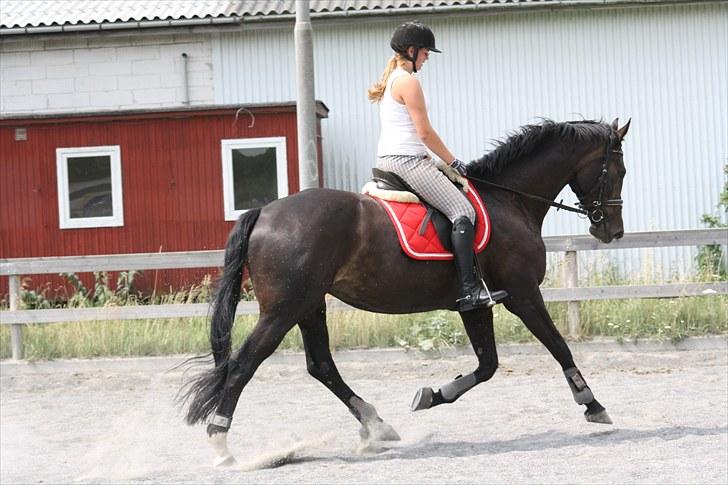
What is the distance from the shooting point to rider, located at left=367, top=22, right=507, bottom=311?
258 inches

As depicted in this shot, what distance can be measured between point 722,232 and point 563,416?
3928mm

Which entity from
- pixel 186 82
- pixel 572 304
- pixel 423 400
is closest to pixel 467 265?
pixel 423 400

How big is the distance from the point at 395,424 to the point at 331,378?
882 mm

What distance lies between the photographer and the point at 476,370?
Answer: 6891mm

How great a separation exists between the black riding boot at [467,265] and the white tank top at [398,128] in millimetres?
572

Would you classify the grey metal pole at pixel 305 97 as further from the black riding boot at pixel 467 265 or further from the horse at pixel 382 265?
the black riding boot at pixel 467 265

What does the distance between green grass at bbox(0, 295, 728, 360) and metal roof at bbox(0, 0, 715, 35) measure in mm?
6406

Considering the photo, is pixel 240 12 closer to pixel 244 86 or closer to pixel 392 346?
pixel 244 86

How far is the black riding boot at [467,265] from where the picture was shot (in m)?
6.55

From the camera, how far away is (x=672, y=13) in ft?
51.9

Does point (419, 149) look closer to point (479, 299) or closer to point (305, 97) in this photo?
point (479, 299)

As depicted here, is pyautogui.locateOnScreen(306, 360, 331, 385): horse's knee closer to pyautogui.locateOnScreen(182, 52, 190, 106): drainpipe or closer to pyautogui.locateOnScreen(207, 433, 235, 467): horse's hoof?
pyautogui.locateOnScreen(207, 433, 235, 467): horse's hoof

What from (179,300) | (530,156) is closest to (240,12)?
(179,300)

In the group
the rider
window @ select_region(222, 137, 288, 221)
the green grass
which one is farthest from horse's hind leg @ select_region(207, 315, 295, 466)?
window @ select_region(222, 137, 288, 221)
